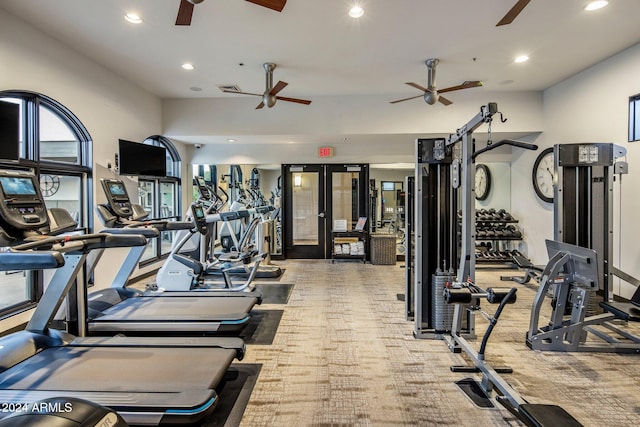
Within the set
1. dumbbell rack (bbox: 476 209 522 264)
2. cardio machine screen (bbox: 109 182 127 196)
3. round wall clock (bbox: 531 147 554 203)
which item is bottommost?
dumbbell rack (bbox: 476 209 522 264)

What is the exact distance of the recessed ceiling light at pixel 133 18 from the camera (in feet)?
11.6

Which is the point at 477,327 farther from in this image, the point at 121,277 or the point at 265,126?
the point at 265,126

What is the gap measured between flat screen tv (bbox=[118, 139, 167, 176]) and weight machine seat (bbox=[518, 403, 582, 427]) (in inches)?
216

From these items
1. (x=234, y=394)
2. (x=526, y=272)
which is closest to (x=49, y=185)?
(x=234, y=394)

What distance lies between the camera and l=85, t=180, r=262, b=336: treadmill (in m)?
3.40

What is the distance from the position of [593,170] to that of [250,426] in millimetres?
4453

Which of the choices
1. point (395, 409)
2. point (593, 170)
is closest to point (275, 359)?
point (395, 409)

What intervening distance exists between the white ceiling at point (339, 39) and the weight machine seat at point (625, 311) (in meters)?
2.91

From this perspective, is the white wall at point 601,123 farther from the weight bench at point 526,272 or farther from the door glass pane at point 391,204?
the door glass pane at point 391,204

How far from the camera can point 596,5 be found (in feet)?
11.2

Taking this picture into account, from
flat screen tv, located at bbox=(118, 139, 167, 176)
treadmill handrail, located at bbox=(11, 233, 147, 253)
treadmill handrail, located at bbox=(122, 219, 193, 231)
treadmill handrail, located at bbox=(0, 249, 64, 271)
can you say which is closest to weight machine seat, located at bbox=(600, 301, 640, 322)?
treadmill handrail, located at bbox=(11, 233, 147, 253)

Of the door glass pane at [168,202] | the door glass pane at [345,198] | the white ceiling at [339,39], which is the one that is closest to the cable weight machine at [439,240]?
the white ceiling at [339,39]

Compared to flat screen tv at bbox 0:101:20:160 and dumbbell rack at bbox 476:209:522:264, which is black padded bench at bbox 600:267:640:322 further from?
flat screen tv at bbox 0:101:20:160

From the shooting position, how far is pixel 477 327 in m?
3.82
